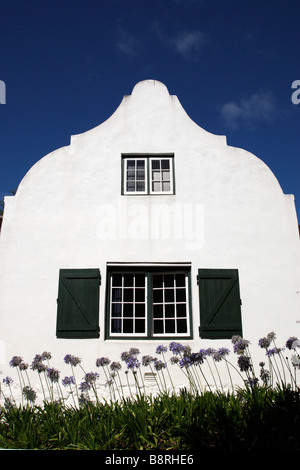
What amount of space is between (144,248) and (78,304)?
1734 millimetres

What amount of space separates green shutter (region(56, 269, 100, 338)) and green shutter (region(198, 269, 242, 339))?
6.92 ft

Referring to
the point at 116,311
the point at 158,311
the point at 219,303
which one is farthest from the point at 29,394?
the point at 219,303

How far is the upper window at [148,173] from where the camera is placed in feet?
25.3

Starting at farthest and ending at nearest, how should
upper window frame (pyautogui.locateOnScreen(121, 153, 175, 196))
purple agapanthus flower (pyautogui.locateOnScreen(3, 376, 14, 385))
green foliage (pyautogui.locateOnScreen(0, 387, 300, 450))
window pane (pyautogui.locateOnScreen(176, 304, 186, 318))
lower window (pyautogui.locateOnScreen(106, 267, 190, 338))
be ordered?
upper window frame (pyautogui.locateOnScreen(121, 153, 175, 196)) < window pane (pyautogui.locateOnScreen(176, 304, 186, 318)) < lower window (pyautogui.locateOnScreen(106, 267, 190, 338)) < purple agapanthus flower (pyautogui.locateOnScreen(3, 376, 14, 385)) < green foliage (pyautogui.locateOnScreen(0, 387, 300, 450))

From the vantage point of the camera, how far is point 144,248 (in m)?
7.11

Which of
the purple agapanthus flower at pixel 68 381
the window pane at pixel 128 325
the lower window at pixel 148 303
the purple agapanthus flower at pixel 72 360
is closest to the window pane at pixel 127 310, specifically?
the lower window at pixel 148 303

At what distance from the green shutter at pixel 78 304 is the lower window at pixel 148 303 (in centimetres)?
32

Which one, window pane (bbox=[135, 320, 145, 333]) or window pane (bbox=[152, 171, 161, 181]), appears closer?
window pane (bbox=[135, 320, 145, 333])

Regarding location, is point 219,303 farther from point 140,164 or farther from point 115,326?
point 140,164

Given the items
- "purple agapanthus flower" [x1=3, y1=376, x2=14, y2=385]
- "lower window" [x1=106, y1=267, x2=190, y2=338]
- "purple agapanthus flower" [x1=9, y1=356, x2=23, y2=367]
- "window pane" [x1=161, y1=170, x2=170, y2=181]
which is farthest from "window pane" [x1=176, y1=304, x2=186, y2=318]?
"purple agapanthus flower" [x1=3, y1=376, x2=14, y2=385]

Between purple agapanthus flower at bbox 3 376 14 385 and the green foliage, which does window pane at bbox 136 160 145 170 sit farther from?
purple agapanthus flower at bbox 3 376 14 385

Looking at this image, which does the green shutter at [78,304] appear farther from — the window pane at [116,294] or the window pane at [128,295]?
the window pane at [128,295]

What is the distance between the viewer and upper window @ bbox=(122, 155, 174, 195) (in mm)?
7715
